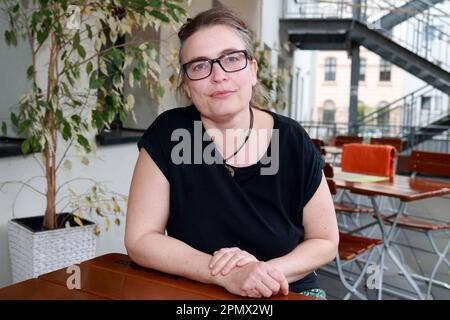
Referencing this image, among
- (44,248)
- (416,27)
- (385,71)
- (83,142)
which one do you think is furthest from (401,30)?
(385,71)

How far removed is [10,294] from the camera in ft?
3.11

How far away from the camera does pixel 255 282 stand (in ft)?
3.24

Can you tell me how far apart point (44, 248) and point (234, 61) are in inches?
55.3

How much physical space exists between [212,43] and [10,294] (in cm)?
78

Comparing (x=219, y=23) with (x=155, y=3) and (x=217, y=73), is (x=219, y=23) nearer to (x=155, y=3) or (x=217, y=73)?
(x=217, y=73)

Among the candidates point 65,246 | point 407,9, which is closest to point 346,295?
point 65,246

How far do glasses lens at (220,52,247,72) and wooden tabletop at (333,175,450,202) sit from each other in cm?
160

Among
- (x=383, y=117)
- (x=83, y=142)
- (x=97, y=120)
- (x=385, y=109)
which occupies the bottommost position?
(x=83, y=142)

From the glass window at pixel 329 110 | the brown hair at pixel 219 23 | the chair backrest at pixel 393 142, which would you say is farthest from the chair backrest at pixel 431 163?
the glass window at pixel 329 110

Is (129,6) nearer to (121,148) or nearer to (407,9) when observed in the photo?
(121,148)

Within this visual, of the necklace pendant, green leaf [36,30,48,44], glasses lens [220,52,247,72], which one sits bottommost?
the necklace pendant

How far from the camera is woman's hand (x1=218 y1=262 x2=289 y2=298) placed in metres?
0.98

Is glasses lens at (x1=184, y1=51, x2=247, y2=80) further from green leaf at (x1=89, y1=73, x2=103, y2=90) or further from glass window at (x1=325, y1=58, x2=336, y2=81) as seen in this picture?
glass window at (x1=325, y1=58, x2=336, y2=81)

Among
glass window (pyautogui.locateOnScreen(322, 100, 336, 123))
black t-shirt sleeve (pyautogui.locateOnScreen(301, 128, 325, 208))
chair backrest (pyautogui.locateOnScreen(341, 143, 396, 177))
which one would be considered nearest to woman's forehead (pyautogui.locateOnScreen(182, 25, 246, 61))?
black t-shirt sleeve (pyautogui.locateOnScreen(301, 128, 325, 208))
